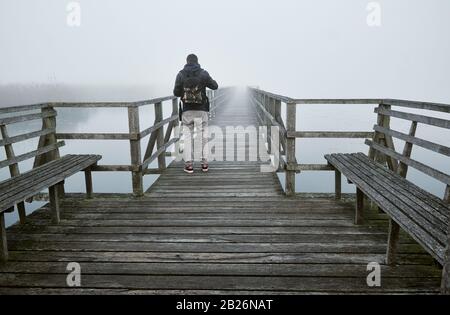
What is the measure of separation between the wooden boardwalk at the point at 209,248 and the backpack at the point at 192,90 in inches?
73.1

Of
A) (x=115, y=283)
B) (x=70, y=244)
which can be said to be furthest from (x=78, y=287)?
(x=70, y=244)

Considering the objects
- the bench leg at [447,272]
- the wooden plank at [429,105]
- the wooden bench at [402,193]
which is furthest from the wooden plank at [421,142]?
the bench leg at [447,272]

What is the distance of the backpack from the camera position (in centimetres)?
651

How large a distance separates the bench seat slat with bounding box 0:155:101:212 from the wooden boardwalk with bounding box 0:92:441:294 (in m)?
0.55

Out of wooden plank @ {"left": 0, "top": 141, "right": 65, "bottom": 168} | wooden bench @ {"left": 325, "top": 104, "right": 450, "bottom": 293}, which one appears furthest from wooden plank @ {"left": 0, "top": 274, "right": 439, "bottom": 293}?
wooden plank @ {"left": 0, "top": 141, "right": 65, "bottom": 168}

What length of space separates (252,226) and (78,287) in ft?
6.72

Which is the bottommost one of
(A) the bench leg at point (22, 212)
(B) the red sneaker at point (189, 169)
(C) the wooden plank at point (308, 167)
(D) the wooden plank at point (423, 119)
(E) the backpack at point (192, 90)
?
(B) the red sneaker at point (189, 169)

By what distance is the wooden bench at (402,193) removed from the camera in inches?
107

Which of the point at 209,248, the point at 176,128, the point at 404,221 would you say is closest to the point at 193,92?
the point at 176,128

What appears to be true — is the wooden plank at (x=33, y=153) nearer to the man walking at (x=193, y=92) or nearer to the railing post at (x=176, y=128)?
the man walking at (x=193, y=92)

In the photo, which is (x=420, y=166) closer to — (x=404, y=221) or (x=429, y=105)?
(x=429, y=105)

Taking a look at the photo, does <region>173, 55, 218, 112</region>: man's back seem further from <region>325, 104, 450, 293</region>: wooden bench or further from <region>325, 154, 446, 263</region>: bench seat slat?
<region>325, 154, 446, 263</region>: bench seat slat

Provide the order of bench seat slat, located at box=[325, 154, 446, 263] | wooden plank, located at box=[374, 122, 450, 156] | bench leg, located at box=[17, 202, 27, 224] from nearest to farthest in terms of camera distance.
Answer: bench seat slat, located at box=[325, 154, 446, 263], wooden plank, located at box=[374, 122, 450, 156], bench leg, located at box=[17, 202, 27, 224]
